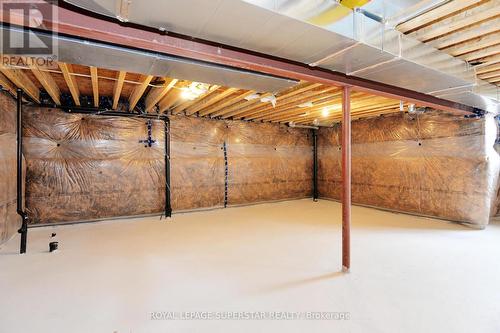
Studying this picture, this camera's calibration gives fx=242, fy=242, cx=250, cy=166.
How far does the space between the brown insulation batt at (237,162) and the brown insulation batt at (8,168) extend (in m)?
2.43

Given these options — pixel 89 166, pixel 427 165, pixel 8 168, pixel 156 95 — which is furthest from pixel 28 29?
pixel 427 165

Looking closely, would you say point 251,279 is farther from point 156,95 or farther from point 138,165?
point 138,165

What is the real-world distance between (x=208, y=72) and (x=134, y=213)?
369 centimetres

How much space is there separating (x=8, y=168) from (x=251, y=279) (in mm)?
3676

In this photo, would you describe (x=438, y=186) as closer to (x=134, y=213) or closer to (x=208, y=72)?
(x=208, y=72)

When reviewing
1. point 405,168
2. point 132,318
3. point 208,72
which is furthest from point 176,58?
Result: point 405,168

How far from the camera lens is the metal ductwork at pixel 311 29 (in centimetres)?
135

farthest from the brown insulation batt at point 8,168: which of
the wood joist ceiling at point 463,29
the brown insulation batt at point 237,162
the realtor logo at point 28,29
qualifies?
the wood joist ceiling at point 463,29

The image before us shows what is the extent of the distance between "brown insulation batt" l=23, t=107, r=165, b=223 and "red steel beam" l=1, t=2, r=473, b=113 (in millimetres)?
3280

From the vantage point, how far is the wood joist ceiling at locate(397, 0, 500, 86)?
1.73m

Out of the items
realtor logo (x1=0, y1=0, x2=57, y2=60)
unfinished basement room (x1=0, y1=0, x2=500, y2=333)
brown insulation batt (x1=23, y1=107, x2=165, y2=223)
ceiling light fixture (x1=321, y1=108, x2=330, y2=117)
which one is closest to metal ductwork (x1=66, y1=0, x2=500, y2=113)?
unfinished basement room (x1=0, y1=0, x2=500, y2=333)

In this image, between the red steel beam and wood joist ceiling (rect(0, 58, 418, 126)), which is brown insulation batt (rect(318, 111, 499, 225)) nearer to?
wood joist ceiling (rect(0, 58, 418, 126))

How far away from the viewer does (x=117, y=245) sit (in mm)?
3203

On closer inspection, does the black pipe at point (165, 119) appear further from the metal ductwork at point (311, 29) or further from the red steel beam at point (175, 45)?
the metal ductwork at point (311, 29)
